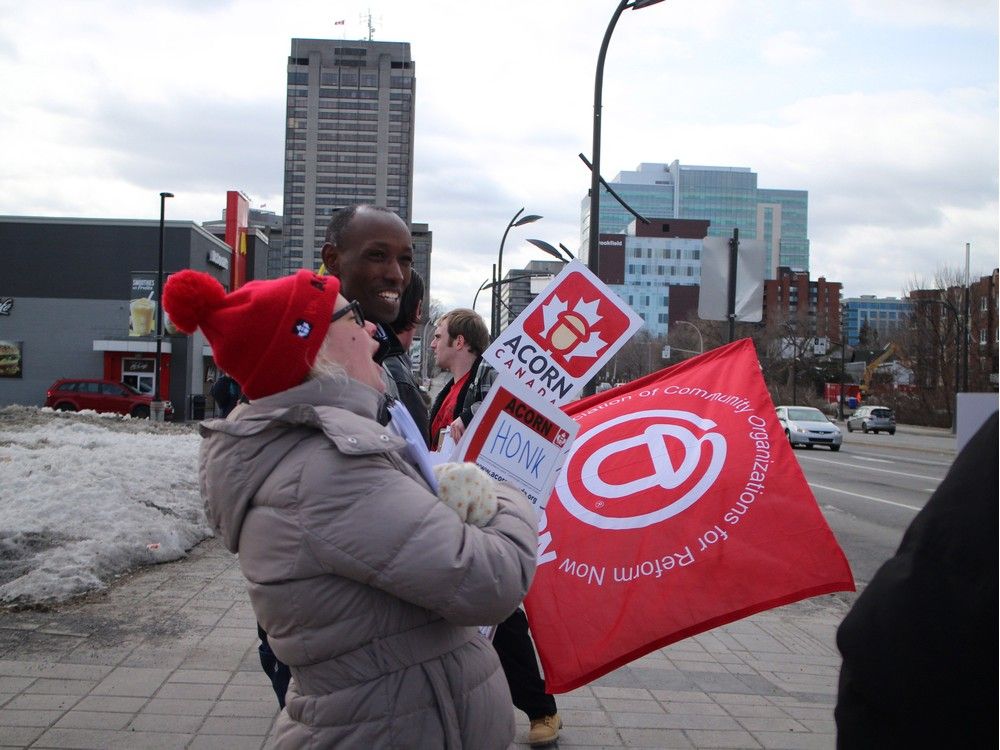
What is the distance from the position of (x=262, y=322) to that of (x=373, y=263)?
1.23 m

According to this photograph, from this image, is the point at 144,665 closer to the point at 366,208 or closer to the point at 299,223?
the point at 366,208

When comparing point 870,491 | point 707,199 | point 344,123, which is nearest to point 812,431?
point 870,491

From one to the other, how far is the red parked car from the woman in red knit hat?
35.1m

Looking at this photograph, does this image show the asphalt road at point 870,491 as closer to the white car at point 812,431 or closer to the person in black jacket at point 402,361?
the white car at point 812,431

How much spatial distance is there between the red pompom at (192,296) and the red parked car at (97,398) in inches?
1378

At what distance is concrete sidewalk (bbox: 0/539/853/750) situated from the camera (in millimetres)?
4242

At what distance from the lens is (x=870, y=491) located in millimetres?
17844

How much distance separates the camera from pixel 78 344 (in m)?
44.0

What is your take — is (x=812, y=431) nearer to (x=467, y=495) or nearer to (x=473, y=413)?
(x=473, y=413)

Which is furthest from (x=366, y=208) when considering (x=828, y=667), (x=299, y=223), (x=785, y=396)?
(x=299, y=223)

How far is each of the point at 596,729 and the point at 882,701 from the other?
11.3ft

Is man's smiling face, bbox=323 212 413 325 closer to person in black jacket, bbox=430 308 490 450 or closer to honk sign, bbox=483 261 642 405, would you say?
honk sign, bbox=483 261 642 405

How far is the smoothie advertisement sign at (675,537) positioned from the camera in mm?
3412

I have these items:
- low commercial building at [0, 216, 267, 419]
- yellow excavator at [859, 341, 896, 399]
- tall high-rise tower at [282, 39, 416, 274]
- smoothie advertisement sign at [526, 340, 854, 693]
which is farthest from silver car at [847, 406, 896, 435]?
tall high-rise tower at [282, 39, 416, 274]
